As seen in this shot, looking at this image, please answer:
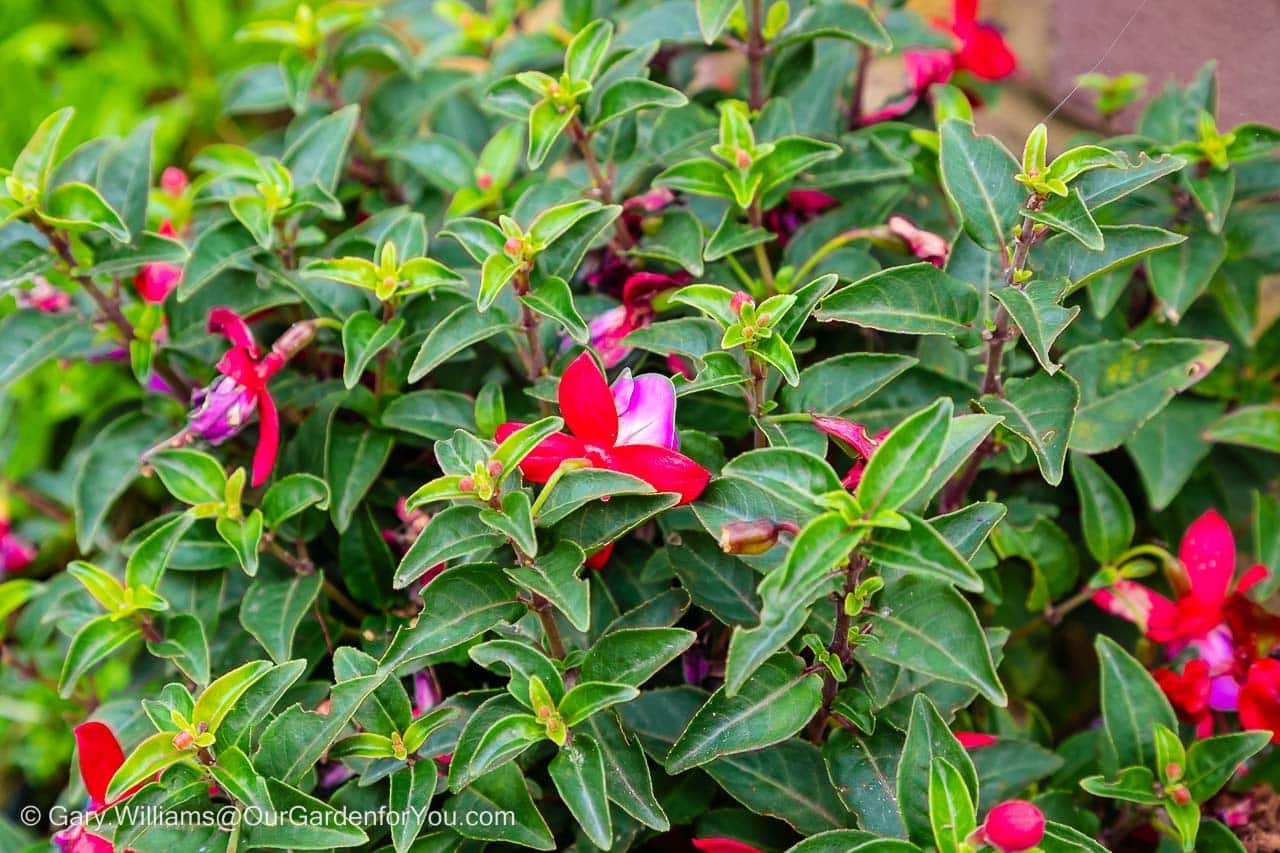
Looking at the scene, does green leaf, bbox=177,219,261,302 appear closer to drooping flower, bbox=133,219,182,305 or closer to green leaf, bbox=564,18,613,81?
drooping flower, bbox=133,219,182,305

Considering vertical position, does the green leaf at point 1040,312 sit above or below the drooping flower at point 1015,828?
above

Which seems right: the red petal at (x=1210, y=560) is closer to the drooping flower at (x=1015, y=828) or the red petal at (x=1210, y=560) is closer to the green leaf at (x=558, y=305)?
the drooping flower at (x=1015, y=828)

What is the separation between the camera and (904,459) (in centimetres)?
70

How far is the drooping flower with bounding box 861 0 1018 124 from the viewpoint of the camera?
132 cm

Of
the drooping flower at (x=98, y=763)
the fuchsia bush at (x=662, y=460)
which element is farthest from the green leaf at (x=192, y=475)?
the drooping flower at (x=98, y=763)

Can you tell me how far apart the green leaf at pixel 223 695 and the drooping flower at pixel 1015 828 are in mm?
516

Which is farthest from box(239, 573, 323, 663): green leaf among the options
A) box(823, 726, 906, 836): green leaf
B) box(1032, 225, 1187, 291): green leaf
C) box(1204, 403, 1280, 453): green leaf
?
box(1204, 403, 1280, 453): green leaf

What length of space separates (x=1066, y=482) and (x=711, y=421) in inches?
18.6

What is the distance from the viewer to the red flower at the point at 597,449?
2.62ft

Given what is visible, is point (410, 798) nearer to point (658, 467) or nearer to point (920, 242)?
point (658, 467)

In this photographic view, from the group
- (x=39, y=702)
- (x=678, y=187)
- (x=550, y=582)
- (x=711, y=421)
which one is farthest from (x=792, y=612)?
(x=39, y=702)

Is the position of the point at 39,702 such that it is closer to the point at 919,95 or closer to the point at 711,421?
the point at 711,421

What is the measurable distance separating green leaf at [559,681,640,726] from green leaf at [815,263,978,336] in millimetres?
320

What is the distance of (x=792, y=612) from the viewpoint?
0.69 metres
